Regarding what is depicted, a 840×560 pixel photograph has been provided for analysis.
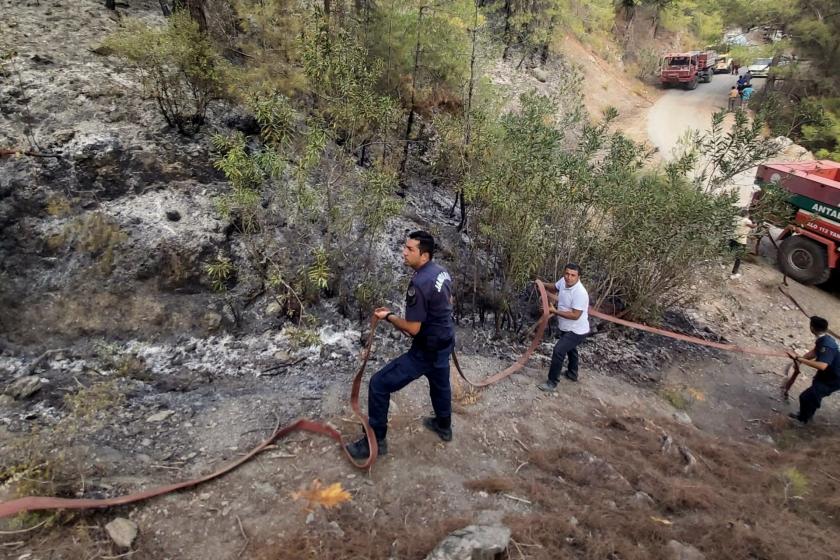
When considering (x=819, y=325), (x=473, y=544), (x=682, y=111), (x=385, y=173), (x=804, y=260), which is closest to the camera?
A: (x=473, y=544)

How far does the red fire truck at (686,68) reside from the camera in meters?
22.3

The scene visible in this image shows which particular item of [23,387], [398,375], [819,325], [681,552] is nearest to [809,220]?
[819,325]

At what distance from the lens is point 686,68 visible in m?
22.2

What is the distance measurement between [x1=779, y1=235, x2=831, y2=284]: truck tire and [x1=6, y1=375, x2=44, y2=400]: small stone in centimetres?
1079

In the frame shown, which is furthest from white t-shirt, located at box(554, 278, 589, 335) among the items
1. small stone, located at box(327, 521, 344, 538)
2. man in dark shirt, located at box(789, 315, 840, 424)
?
small stone, located at box(327, 521, 344, 538)

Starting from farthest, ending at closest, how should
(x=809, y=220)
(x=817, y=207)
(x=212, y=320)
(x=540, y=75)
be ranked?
(x=540, y=75) → (x=809, y=220) → (x=817, y=207) → (x=212, y=320)

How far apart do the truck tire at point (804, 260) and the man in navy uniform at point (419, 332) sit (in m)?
8.10

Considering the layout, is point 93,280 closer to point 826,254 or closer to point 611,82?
point 826,254

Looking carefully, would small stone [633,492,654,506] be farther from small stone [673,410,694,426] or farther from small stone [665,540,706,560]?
small stone [673,410,694,426]

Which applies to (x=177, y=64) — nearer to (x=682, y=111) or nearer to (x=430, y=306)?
(x=430, y=306)

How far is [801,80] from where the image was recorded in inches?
637

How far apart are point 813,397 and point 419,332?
457 centimetres

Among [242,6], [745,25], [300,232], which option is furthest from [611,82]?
[300,232]

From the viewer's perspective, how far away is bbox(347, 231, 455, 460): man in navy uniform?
10.5ft
